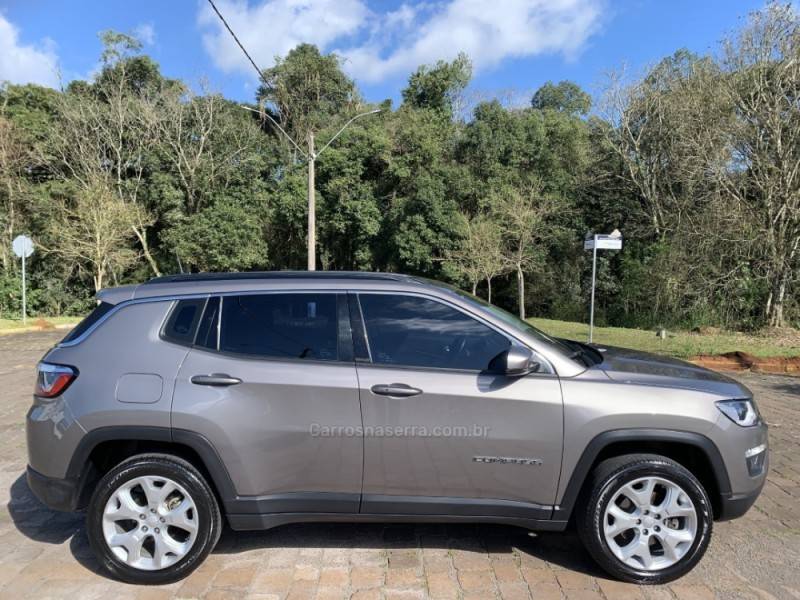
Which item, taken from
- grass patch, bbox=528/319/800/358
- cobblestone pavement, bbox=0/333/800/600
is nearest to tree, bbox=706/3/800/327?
grass patch, bbox=528/319/800/358

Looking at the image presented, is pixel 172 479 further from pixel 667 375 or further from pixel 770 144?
pixel 770 144

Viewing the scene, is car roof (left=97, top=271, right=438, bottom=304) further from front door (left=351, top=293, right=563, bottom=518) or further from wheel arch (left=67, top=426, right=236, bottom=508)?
wheel arch (left=67, top=426, right=236, bottom=508)

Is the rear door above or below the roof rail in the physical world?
below

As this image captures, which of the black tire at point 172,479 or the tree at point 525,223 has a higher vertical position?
the tree at point 525,223

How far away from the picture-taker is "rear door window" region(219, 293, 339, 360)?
2996mm

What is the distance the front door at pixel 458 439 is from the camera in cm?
285

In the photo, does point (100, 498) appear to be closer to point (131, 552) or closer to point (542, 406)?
point (131, 552)

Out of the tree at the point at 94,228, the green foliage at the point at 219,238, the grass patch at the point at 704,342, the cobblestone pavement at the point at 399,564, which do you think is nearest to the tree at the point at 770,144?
the grass patch at the point at 704,342

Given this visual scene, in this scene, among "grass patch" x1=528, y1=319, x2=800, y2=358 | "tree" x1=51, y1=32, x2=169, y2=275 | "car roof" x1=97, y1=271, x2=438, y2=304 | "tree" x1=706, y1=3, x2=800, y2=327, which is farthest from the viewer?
"tree" x1=51, y1=32, x2=169, y2=275

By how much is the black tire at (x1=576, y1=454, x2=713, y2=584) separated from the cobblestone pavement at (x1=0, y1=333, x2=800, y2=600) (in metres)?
0.08

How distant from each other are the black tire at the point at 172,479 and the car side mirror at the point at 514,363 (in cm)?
177

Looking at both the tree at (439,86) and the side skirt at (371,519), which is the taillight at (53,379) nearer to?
the side skirt at (371,519)

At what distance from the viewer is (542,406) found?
2848 millimetres

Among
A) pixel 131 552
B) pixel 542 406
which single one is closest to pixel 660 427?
pixel 542 406
